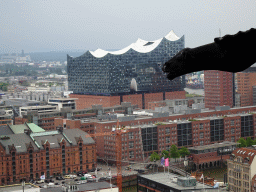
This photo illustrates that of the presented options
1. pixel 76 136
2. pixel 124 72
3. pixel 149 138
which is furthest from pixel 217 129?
pixel 124 72

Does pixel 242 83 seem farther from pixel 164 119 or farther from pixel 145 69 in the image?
pixel 164 119

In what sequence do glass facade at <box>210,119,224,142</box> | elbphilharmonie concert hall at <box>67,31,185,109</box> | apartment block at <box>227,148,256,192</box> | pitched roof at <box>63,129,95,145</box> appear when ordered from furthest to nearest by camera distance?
elbphilharmonie concert hall at <box>67,31,185,109</box> → glass facade at <box>210,119,224,142</box> → pitched roof at <box>63,129,95,145</box> → apartment block at <box>227,148,256,192</box>

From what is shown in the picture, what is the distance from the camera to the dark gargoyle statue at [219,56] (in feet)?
5.04

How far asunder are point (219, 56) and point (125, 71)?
50.1m

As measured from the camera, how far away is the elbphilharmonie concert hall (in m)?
50.8

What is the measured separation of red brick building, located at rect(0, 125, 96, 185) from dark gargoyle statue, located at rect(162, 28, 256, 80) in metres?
24.7

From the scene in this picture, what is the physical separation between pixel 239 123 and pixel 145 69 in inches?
747

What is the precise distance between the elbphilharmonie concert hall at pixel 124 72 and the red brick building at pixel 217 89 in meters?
7.63

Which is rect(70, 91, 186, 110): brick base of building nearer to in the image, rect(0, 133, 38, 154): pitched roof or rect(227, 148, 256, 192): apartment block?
rect(0, 133, 38, 154): pitched roof

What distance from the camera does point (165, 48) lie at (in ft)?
179

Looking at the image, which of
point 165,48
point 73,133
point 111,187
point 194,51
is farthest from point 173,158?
point 194,51

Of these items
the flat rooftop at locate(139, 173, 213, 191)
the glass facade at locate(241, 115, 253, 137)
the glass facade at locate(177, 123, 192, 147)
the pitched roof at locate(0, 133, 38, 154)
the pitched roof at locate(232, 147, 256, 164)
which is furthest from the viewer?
the glass facade at locate(241, 115, 253, 137)

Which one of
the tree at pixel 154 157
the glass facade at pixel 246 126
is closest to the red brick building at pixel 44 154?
the tree at pixel 154 157

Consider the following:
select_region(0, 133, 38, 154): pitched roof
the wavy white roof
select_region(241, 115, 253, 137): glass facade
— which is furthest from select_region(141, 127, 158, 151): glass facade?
the wavy white roof
